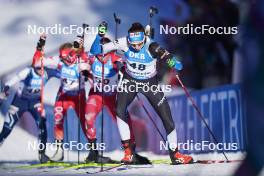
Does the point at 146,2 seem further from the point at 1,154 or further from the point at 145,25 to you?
the point at 1,154

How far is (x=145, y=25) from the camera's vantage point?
340 centimetres

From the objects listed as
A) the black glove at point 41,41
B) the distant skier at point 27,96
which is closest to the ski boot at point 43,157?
the distant skier at point 27,96

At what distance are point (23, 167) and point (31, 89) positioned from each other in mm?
456

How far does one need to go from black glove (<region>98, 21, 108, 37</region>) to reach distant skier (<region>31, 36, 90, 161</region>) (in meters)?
0.15

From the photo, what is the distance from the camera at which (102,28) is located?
341cm

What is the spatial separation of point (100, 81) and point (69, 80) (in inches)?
7.1

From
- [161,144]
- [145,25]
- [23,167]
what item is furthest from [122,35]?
[23,167]

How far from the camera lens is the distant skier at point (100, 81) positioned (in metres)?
3.42

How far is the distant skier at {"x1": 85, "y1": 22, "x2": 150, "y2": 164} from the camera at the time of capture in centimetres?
342

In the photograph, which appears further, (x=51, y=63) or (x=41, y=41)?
(x=51, y=63)

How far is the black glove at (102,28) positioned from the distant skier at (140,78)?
0.07 m

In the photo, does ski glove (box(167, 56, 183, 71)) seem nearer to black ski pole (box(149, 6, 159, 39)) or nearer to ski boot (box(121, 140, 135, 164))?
black ski pole (box(149, 6, 159, 39))

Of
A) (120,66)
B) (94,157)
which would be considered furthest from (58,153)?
(120,66)

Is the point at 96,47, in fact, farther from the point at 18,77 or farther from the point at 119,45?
the point at 18,77
